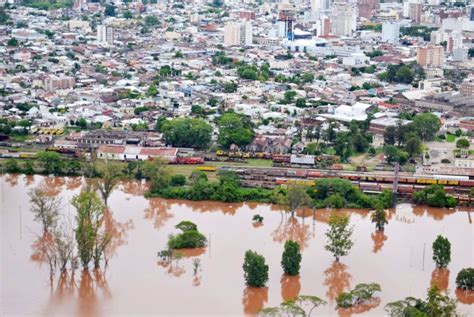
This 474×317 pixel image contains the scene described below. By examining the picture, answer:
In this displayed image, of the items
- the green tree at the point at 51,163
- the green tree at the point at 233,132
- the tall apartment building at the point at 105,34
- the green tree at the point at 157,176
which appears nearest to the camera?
the green tree at the point at 157,176

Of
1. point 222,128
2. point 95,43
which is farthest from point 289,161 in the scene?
point 95,43

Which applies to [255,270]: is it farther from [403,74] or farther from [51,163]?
[403,74]

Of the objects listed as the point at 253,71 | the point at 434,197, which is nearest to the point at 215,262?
the point at 434,197

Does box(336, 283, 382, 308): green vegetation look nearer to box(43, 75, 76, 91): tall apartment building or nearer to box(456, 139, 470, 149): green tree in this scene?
box(456, 139, 470, 149): green tree

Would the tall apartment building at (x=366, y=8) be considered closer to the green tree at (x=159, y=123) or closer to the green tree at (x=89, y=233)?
the green tree at (x=159, y=123)

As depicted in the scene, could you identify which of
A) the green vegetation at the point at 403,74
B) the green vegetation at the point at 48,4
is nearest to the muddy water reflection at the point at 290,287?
the green vegetation at the point at 403,74

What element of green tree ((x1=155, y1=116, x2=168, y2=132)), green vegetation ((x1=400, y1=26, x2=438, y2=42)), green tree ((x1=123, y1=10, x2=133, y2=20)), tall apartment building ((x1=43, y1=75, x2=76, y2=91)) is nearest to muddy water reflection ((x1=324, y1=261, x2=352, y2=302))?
green tree ((x1=155, y1=116, x2=168, y2=132))
